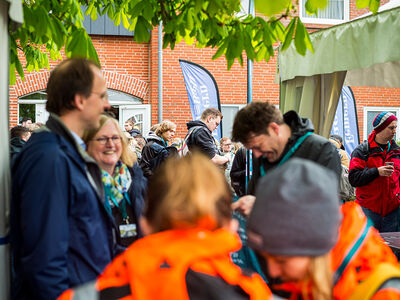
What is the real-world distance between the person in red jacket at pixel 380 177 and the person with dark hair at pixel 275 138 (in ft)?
8.42

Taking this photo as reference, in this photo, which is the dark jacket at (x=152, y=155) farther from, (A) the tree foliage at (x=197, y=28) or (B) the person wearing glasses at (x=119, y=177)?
(B) the person wearing glasses at (x=119, y=177)

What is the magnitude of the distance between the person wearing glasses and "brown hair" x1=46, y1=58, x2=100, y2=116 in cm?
67

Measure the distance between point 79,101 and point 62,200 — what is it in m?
0.48

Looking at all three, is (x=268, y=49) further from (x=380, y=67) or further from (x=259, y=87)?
(x=259, y=87)

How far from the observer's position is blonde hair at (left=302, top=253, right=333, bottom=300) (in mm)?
1167

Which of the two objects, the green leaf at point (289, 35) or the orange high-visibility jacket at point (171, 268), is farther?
the green leaf at point (289, 35)

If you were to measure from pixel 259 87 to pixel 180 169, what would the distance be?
39.2ft

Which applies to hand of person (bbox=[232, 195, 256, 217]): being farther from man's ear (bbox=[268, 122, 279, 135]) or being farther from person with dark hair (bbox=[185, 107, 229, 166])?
person with dark hair (bbox=[185, 107, 229, 166])

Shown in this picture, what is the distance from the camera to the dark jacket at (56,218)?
1.87m

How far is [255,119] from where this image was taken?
2668 mm

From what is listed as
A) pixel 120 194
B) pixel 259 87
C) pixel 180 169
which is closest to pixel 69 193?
pixel 120 194

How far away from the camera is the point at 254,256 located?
90.6 inches

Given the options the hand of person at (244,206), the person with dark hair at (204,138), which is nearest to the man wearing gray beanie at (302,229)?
the hand of person at (244,206)

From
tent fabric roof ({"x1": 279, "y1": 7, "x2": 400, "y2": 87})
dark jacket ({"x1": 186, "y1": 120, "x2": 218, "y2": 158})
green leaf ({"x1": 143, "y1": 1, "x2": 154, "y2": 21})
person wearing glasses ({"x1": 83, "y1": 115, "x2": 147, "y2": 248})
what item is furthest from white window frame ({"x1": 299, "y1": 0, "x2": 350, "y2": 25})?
person wearing glasses ({"x1": 83, "y1": 115, "x2": 147, "y2": 248})
